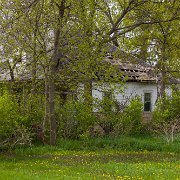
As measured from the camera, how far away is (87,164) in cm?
1395

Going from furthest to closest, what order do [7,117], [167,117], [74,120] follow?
1. [167,117]
2. [74,120]
3. [7,117]

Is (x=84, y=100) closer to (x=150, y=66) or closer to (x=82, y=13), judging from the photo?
(x=82, y=13)

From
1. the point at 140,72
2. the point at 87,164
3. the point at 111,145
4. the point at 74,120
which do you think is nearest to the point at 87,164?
the point at 87,164

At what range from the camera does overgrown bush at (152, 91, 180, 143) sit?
1995 cm

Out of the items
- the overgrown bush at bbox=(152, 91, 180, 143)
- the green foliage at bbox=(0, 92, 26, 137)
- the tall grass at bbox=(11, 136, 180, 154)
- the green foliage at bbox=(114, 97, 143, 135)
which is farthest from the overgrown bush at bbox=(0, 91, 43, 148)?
the overgrown bush at bbox=(152, 91, 180, 143)

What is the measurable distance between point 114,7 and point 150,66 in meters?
10.4

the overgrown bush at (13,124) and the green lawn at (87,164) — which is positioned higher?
the overgrown bush at (13,124)

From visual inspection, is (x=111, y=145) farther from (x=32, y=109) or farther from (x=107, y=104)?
(x=32, y=109)

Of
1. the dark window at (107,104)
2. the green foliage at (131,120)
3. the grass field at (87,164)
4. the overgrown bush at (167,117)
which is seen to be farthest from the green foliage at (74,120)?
the overgrown bush at (167,117)

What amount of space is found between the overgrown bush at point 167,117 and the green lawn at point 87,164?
9.27ft

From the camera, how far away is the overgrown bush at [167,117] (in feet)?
65.5

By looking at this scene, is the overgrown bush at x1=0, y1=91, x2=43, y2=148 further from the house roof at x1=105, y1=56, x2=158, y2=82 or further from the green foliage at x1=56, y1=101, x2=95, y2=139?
the house roof at x1=105, y1=56, x2=158, y2=82

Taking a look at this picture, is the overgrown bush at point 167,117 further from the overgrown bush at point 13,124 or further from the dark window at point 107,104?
the overgrown bush at point 13,124

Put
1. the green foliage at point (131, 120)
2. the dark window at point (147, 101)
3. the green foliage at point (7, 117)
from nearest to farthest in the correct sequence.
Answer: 1. the green foliage at point (7, 117)
2. the green foliage at point (131, 120)
3. the dark window at point (147, 101)
